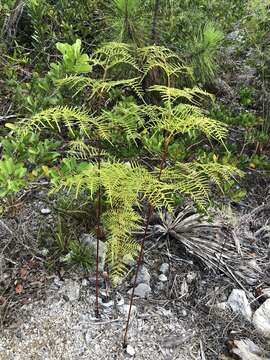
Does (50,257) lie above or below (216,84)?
below

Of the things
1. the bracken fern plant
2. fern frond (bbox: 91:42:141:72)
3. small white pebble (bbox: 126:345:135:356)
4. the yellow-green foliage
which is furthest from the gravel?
fern frond (bbox: 91:42:141:72)

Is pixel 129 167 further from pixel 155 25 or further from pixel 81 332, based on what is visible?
pixel 155 25

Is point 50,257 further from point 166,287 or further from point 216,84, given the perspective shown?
point 216,84

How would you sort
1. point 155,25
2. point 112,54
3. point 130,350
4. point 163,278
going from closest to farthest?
point 112,54 < point 130,350 < point 163,278 < point 155,25

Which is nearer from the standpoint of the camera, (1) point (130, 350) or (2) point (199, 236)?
(1) point (130, 350)

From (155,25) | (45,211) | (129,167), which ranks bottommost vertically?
(45,211)

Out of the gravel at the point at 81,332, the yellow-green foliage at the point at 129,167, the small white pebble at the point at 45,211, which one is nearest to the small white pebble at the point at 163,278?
the gravel at the point at 81,332

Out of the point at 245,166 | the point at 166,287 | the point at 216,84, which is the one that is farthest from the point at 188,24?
the point at 166,287

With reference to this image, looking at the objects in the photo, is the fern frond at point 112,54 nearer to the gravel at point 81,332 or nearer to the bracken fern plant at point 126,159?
the bracken fern plant at point 126,159

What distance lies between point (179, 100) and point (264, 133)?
76cm

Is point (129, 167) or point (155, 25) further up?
point (155, 25)

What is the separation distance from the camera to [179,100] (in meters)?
3.79

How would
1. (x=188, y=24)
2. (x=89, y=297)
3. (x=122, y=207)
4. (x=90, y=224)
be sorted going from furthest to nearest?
(x=188, y=24), (x=90, y=224), (x=89, y=297), (x=122, y=207)

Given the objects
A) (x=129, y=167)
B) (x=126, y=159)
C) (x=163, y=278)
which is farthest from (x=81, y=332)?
(x=126, y=159)
